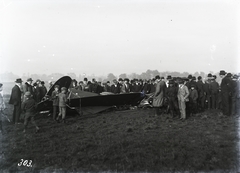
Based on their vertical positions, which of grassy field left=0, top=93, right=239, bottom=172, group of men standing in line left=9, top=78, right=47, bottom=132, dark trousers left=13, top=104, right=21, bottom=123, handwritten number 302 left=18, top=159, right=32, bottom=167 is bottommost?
handwritten number 302 left=18, top=159, right=32, bottom=167

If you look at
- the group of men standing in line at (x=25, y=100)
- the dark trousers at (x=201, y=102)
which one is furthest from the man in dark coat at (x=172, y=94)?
the group of men standing in line at (x=25, y=100)

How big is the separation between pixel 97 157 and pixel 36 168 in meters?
1.32

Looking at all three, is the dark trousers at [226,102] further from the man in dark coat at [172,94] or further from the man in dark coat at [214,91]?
the man in dark coat at [214,91]

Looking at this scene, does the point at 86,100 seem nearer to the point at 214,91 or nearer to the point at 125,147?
the point at 125,147

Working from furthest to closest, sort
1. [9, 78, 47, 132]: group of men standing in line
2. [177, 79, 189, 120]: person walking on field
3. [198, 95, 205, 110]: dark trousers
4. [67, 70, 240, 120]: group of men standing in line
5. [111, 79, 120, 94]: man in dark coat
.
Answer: [111, 79, 120, 94]: man in dark coat < [198, 95, 205, 110]: dark trousers < [67, 70, 240, 120]: group of men standing in line < [177, 79, 189, 120]: person walking on field < [9, 78, 47, 132]: group of men standing in line

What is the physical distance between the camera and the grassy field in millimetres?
4453

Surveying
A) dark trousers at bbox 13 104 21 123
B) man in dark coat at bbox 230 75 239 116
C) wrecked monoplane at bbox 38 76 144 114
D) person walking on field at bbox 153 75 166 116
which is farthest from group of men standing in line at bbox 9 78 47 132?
man in dark coat at bbox 230 75 239 116

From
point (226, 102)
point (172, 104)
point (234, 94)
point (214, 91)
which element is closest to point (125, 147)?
point (172, 104)

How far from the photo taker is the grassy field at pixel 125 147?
14.6 feet

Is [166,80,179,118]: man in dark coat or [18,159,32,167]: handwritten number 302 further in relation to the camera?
[166,80,179,118]: man in dark coat

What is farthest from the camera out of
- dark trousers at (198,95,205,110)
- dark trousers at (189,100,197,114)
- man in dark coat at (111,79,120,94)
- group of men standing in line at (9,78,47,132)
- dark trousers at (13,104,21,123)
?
man in dark coat at (111,79,120,94)

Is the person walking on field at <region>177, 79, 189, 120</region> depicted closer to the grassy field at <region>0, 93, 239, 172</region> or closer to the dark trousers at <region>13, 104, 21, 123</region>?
the grassy field at <region>0, 93, 239, 172</region>

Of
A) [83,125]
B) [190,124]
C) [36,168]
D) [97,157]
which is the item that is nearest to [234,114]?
[190,124]

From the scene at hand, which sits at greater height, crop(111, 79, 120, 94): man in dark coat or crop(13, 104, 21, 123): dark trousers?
crop(111, 79, 120, 94): man in dark coat
